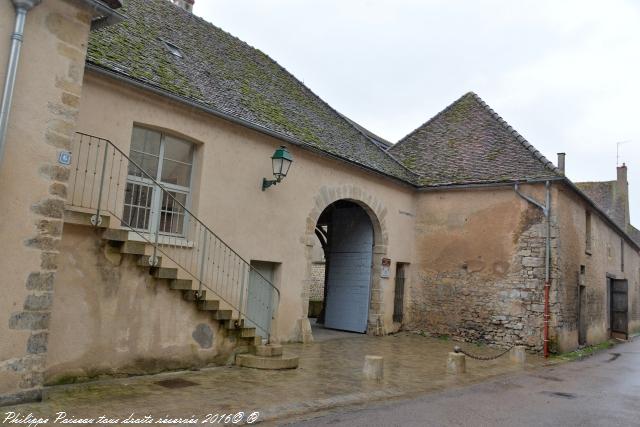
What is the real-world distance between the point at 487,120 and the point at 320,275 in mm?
11105

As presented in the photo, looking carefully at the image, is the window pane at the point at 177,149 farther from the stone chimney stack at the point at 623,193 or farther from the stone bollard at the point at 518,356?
the stone chimney stack at the point at 623,193

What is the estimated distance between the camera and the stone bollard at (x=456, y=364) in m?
8.65

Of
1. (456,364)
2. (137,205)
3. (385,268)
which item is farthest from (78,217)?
(385,268)

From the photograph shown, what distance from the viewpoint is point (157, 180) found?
335 inches

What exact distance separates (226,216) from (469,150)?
854 centimetres

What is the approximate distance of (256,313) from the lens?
10.3 m

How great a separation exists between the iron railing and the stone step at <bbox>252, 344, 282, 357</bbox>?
1.80 ft

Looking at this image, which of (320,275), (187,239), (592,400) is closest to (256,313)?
(187,239)

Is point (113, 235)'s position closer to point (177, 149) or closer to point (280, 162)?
point (177, 149)

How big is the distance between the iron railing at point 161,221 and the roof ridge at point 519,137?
7835 millimetres

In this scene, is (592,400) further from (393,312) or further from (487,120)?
(487,120)

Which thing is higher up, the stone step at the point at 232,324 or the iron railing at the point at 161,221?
the iron railing at the point at 161,221

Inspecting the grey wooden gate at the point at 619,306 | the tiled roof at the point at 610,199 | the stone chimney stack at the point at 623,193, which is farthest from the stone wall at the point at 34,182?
the stone chimney stack at the point at 623,193

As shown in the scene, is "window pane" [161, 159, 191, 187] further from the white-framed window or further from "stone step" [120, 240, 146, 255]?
"stone step" [120, 240, 146, 255]
